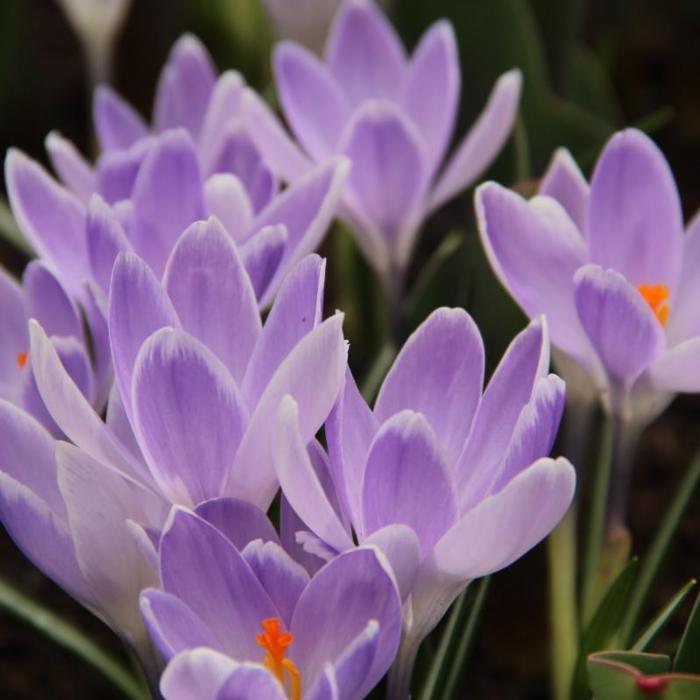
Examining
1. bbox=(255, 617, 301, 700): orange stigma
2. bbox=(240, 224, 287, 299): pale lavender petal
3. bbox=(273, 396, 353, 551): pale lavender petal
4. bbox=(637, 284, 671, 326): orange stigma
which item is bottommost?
bbox=(637, 284, 671, 326): orange stigma

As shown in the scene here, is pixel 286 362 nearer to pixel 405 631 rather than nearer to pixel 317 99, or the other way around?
pixel 405 631


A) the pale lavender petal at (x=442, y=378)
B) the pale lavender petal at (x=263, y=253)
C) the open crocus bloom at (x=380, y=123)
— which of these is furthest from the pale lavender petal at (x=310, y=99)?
the pale lavender petal at (x=442, y=378)

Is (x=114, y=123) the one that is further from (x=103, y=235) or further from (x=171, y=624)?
(x=171, y=624)

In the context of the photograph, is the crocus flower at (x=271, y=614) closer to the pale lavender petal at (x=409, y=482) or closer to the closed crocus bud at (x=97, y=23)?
the pale lavender petal at (x=409, y=482)

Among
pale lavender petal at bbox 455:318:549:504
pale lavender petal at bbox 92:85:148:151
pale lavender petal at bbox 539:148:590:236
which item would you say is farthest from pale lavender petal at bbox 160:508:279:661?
pale lavender petal at bbox 92:85:148:151

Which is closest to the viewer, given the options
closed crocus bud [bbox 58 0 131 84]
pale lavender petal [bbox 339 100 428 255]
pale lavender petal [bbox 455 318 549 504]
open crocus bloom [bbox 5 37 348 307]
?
pale lavender petal [bbox 455 318 549 504]

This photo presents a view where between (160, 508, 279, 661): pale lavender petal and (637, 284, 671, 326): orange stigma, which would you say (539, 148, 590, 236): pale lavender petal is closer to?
(637, 284, 671, 326): orange stigma

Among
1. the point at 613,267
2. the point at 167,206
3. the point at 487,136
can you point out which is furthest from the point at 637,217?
the point at 167,206
